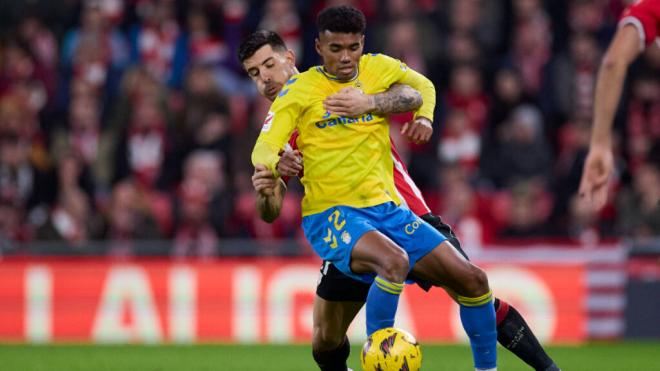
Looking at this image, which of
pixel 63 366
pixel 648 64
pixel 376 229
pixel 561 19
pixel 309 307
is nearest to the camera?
pixel 376 229

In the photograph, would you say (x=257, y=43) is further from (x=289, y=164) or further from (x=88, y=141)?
(x=88, y=141)

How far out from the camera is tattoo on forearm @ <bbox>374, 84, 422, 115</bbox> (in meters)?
6.93

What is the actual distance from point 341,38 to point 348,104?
362 mm

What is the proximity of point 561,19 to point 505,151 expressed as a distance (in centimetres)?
242

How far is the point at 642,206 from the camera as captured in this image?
13.0 meters

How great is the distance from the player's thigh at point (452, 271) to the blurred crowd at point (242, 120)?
6.10 meters

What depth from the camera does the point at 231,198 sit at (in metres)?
13.6

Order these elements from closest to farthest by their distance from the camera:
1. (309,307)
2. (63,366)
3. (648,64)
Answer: (63,366)
(309,307)
(648,64)

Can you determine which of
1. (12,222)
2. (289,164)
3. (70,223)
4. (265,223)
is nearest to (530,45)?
(265,223)

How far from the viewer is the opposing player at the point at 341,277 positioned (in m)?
7.03

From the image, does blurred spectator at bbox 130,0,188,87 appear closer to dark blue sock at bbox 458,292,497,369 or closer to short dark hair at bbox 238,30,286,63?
short dark hair at bbox 238,30,286,63

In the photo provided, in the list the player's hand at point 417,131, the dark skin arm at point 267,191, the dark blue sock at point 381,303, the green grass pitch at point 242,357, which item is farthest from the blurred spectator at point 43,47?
the dark blue sock at point 381,303

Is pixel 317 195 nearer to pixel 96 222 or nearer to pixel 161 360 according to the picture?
pixel 161 360

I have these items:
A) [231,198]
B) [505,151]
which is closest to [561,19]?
[505,151]
